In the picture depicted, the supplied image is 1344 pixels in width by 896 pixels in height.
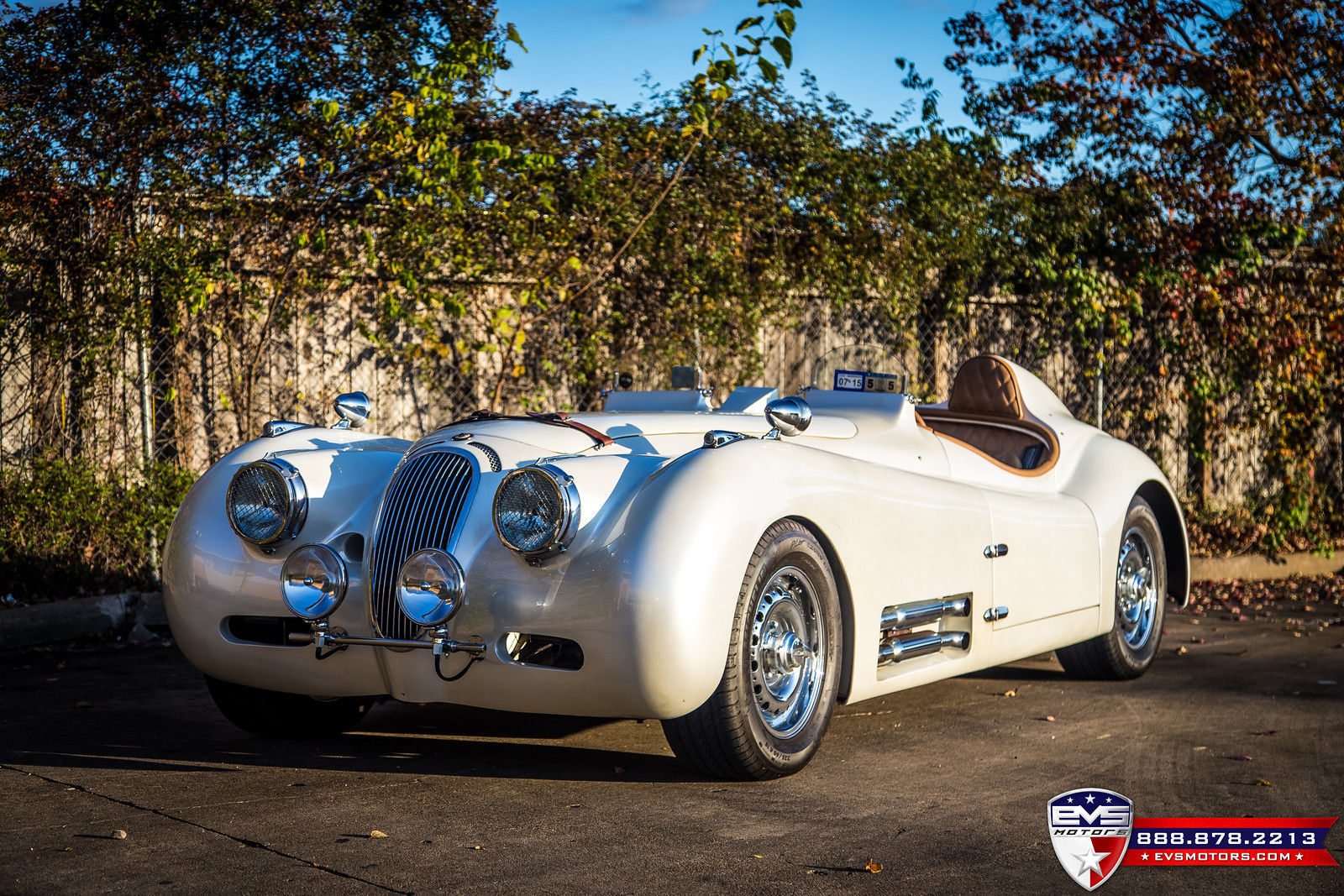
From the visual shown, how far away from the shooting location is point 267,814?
3.43m

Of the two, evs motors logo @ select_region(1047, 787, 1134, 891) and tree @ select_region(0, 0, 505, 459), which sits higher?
tree @ select_region(0, 0, 505, 459)

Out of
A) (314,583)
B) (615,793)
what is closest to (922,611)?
(615,793)

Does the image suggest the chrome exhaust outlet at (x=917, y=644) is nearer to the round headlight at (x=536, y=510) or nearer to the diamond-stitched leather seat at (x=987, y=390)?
the round headlight at (x=536, y=510)

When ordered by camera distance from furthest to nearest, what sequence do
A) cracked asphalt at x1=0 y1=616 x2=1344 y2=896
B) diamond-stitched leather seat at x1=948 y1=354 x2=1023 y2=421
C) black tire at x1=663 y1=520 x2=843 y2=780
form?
diamond-stitched leather seat at x1=948 y1=354 x2=1023 y2=421 < black tire at x1=663 y1=520 x2=843 y2=780 < cracked asphalt at x1=0 y1=616 x2=1344 y2=896

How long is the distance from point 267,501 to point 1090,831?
2.57m

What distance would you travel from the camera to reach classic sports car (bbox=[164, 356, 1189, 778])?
3.55 m

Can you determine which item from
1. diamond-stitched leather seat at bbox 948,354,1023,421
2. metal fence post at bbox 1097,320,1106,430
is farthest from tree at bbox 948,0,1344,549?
diamond-stitched leather seat at bbox 948,354,1023,421

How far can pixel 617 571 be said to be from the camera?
3500 mm

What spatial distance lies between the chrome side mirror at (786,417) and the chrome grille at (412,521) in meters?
0.99

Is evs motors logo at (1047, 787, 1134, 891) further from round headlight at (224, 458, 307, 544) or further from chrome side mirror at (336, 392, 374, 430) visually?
chrome side mirror at (336, 392, 374, 430)

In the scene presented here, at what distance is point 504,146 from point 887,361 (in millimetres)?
3769

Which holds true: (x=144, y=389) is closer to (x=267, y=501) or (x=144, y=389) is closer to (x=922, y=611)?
(x=267, y=501)

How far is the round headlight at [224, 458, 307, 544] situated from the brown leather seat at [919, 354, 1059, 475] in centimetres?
312

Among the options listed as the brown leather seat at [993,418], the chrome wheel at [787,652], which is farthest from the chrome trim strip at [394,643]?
the brown leather seat at [993,418]
